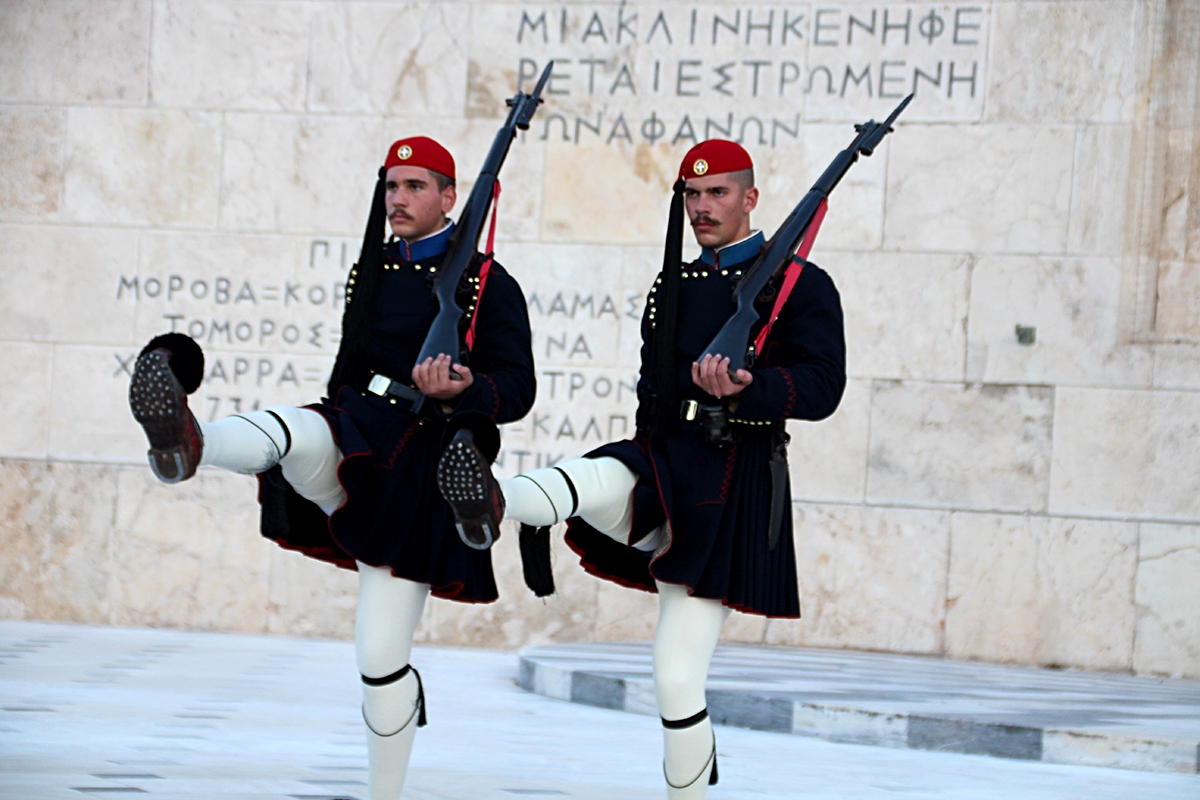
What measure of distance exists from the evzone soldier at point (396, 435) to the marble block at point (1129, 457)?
4.74m

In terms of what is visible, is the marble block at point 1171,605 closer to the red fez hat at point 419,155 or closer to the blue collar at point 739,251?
the blue collar at point 739,251

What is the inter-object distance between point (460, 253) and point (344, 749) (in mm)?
1892

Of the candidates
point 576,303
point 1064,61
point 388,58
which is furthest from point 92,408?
point 1064,61

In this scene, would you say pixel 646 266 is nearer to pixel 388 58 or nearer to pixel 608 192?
pixel 608 192

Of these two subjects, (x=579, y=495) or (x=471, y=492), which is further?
(x=579, y=495)

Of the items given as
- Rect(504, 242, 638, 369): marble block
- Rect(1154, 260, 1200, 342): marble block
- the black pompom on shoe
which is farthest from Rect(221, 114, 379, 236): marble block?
the black pompom on shoe

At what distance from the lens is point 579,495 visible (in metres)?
3.72

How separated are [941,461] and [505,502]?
5.22 metres

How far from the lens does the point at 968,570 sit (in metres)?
8.21

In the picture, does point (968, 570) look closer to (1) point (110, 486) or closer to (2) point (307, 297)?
(2) point (307, 297)

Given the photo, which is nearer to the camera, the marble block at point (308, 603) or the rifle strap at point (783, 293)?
the rifle strap at point (783, 293)

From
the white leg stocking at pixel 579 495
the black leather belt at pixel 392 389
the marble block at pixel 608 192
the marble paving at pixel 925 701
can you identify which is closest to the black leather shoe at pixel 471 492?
the white leg stocking at pixel 579 495

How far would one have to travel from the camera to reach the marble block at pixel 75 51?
891 cm

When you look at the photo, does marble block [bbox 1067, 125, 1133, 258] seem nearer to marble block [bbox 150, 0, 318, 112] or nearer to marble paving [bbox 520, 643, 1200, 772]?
marble paving [bbox 520, 643, 1200, 772]
